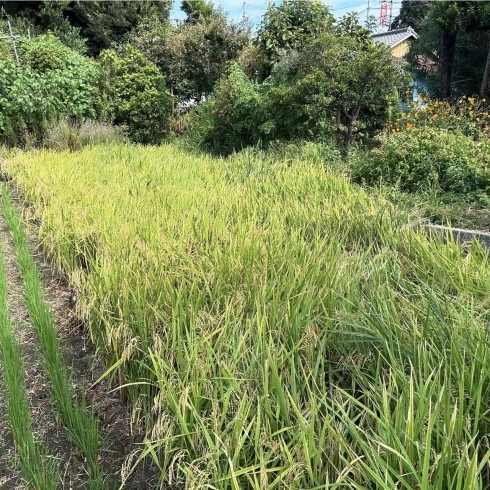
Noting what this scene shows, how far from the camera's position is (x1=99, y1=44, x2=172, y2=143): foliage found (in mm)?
8484

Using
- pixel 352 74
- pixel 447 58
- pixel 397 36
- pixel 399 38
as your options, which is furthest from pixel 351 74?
pixel 397 36

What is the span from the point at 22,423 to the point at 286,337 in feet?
3.03

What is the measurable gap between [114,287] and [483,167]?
333 cm

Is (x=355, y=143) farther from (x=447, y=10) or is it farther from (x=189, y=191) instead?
(x=447, y=10)

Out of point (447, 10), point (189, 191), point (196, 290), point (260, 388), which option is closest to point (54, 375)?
point (196, 290)

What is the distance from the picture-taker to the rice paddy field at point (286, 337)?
3.61 feet

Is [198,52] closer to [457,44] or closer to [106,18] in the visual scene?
[457,44]

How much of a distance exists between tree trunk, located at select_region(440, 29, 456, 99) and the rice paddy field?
884 centimetres

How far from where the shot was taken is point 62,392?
1.62 metres

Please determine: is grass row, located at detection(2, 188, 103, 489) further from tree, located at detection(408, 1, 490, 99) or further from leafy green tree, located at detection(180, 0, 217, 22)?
leafy green tree, located at detection(180, 0, 217, 22)

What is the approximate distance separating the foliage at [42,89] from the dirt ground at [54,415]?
530 centimetres

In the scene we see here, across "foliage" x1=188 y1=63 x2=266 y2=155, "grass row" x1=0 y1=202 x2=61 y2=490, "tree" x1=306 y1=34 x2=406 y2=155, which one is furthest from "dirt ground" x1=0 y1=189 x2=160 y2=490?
"foliage" x1=188 y1=63 x2=266 y2=155

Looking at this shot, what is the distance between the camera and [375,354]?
150cm

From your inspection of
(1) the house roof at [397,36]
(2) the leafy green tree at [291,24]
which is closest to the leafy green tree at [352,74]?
(2) the leafy green tree at [291,24]
